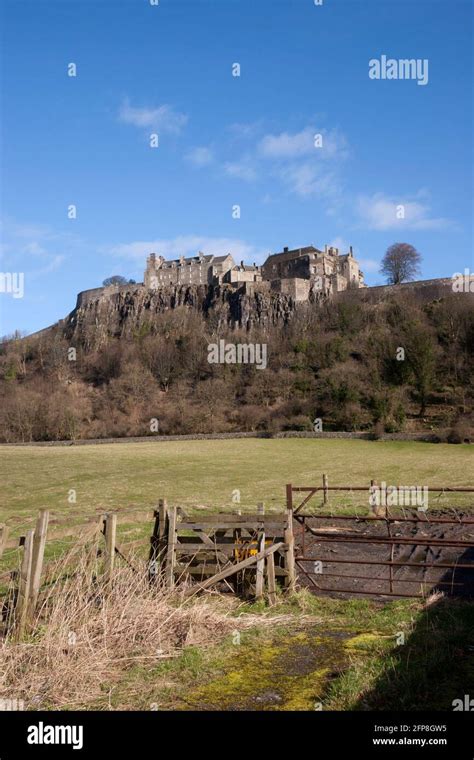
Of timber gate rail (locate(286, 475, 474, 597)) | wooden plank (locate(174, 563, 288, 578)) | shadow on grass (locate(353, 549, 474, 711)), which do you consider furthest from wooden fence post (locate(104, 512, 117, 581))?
shadow on grass (locate(353, 549, 474, 711))

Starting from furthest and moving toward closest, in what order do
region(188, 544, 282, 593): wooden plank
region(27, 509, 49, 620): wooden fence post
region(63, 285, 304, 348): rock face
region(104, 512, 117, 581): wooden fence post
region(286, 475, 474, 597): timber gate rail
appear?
region(63, 285, 304, 348): rock face, region(286, 475, 474, 597): timber gate rail, region(188, 544, 282, 593): wooden plank, region(104, 512, 117, 581): wooden fence post, region(27, 509, 49, 620): wooden fence post

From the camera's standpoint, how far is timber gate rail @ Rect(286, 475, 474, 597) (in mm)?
10609

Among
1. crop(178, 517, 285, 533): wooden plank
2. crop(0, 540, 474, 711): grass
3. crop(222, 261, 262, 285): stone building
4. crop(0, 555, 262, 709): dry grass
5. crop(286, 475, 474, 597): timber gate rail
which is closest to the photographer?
crop(0, 540, 474, 711): grass

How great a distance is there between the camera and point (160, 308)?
403ft

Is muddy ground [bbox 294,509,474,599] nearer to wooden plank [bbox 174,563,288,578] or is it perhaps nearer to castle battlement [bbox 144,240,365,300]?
wooden plank [bbox 174,563,288,578]

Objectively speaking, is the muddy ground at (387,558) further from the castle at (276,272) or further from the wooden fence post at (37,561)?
the castle at (276,272)

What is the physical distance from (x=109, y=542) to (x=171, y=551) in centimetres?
142

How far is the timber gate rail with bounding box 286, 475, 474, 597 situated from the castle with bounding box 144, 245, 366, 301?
9042 cm

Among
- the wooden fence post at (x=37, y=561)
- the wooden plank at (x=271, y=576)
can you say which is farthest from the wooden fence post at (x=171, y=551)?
the wooden fence post at (x=37, y=561)

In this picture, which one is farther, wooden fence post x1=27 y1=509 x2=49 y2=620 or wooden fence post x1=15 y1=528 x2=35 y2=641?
wooden fence post x1=27 y1=509 x2=49 y2=620

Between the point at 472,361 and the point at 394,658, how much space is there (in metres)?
70.5

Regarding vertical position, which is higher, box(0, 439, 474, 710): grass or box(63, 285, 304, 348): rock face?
box(63, 285, 304, 348): rock face

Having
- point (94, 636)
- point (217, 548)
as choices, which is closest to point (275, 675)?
point (94, 636)
